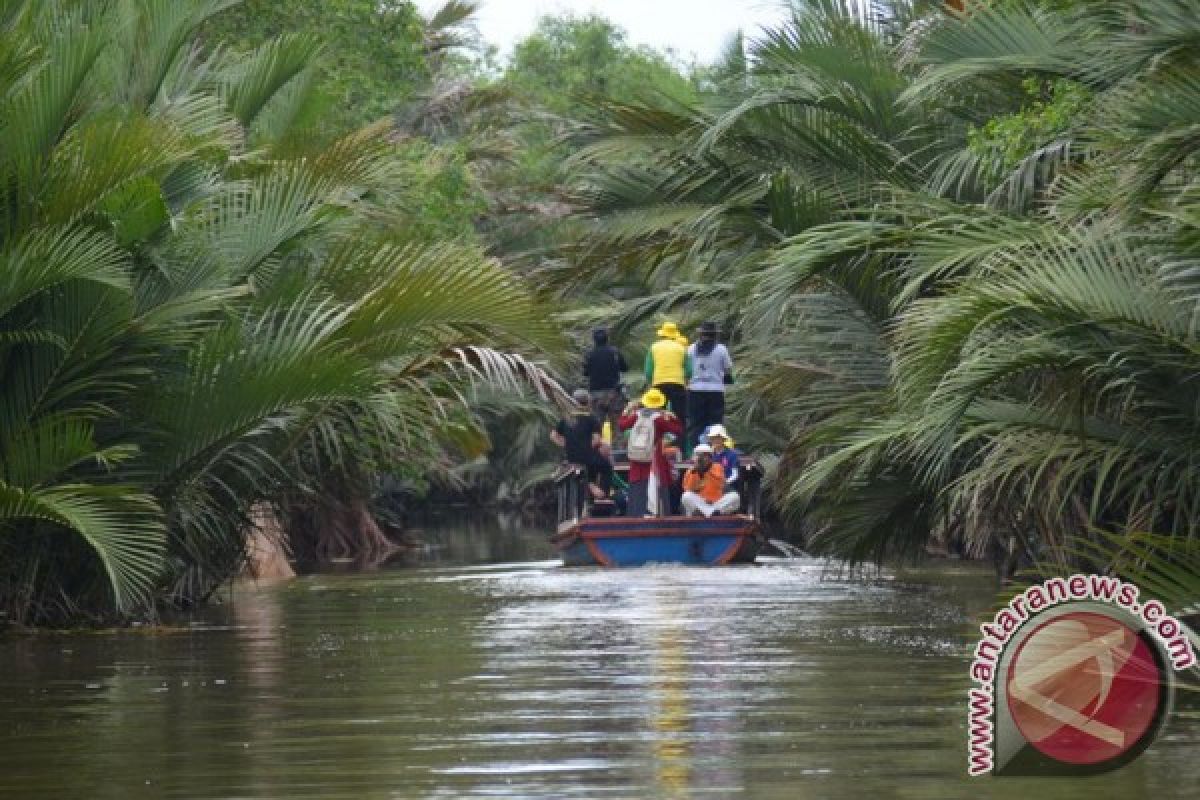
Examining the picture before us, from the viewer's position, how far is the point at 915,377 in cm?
1370

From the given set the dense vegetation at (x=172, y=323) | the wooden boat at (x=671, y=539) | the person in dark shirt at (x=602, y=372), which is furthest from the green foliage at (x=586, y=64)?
the dense vegetation at (x=172, y=323)

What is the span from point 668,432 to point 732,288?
2.45 meters

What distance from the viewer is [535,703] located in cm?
1176

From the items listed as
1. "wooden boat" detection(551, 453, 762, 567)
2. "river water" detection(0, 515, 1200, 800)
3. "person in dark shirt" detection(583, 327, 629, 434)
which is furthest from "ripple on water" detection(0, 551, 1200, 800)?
"person in dark shirt" detection(583, 327, 629, 434)

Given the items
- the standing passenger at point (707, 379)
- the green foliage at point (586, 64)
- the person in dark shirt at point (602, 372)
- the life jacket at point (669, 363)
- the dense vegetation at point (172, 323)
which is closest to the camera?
the dense vegetation at point (172, 323)

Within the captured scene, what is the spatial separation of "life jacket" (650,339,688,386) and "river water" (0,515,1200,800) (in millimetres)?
6058

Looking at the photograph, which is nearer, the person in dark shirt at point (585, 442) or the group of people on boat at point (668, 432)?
the group of people on boat at point (668, 432)

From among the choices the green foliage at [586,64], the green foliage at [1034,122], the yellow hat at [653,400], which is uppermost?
the green foliage at [586,64]

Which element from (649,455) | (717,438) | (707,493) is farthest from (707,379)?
(707,493)

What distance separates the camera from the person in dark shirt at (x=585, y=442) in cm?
2567

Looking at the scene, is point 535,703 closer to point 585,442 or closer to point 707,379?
point 707,379

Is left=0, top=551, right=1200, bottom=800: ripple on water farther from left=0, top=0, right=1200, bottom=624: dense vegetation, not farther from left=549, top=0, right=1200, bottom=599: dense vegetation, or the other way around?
left=549, top=0, right=1200, bottom=599: dense vegetation

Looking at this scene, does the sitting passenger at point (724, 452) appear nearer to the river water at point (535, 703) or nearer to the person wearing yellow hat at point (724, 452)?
the person wearing yellow hat at point (724, 452)

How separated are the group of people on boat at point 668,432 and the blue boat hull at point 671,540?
0.58 metres
